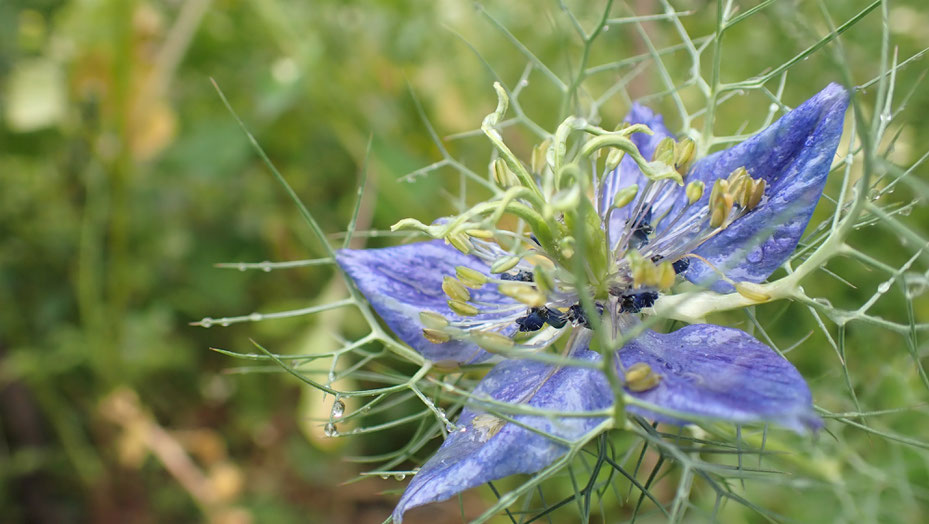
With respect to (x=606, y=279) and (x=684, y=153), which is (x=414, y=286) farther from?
(x=684, y=153)

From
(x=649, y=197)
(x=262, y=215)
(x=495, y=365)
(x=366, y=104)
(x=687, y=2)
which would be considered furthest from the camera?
(x=262, y=215)

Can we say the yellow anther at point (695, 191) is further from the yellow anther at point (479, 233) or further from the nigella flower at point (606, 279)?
the yellow anther at point (479, 233)

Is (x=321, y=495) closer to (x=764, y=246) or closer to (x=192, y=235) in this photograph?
(x=192, y=235)

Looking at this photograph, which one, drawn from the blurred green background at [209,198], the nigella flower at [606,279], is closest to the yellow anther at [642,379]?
the nigella flower at [606,279]

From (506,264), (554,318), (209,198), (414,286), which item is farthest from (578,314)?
(209,198)

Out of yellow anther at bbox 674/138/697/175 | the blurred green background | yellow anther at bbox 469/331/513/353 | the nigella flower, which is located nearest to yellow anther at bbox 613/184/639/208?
the nigella flower

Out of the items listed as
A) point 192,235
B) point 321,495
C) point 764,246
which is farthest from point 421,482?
point 192,235

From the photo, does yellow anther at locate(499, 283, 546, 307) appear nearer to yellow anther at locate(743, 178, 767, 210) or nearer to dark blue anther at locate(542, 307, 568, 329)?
dark blue anther at locate(542, 307, 568, 329)
